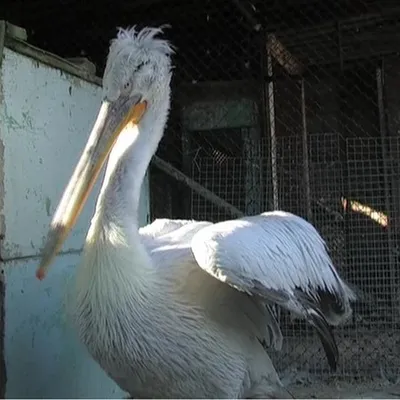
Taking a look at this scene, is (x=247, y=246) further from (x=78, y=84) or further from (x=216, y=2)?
(x=216, y=2)

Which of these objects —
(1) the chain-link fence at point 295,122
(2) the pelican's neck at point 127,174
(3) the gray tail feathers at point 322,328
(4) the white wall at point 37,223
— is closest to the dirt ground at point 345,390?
(1) the chain-link fence at point 295,122

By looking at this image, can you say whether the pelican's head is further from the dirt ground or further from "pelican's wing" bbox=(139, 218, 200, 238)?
the dirt ground

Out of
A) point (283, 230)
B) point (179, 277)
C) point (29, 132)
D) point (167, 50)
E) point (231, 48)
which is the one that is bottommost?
point (179, 277)

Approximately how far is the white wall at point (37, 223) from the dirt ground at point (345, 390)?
1092mm

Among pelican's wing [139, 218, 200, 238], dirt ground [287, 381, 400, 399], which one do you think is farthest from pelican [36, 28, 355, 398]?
dirt ground [287, 381, 400, 399]

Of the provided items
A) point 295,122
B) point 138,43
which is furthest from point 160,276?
point 295,122

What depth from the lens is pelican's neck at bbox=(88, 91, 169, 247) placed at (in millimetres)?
2248

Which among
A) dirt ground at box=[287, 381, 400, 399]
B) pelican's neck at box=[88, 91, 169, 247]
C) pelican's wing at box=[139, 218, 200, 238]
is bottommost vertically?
dirt ground at box=[287, 381, 400, 399]

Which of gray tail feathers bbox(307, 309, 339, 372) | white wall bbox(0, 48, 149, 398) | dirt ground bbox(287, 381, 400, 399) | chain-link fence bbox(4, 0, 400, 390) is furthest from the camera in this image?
chain-link fence bbox(4, 0, 400, 390)

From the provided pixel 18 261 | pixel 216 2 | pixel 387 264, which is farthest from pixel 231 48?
pixel 18 261

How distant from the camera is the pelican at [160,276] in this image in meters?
2.14

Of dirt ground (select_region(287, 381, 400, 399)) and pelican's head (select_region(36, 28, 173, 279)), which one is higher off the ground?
pelican's head (select_region(36, 28, 173, 279))

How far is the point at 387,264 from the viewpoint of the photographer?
403 cm

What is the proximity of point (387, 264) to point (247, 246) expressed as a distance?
2114 mm
